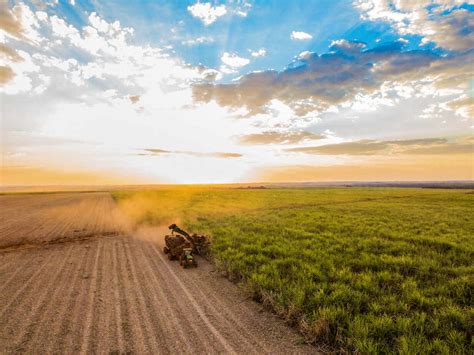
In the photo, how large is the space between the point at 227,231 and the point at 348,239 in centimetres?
694

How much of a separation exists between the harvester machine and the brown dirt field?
13.9 inches

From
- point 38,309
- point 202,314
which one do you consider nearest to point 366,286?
point 202,314

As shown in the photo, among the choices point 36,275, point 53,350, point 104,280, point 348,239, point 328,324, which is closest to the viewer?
point 53,350

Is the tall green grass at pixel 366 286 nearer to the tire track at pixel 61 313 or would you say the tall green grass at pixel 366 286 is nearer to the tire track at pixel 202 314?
the tire track at pixel 202 314

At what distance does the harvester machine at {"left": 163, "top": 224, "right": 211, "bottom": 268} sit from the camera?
9531mm

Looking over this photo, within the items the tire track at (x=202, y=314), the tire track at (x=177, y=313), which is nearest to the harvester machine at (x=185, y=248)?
the tire track at (x=202, y=314)

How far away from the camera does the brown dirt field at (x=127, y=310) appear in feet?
15.6

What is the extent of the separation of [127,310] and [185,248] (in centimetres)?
450

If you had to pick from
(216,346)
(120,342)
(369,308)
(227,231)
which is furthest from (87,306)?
(227,231)

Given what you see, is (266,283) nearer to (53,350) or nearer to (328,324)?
(328,324)

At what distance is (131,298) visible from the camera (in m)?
6.64

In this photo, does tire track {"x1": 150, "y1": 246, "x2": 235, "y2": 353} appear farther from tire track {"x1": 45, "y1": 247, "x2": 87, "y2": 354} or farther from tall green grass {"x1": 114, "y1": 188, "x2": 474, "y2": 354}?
tire track {"x1": 45, "y1": 247, "x2": 87, "y2": 354}

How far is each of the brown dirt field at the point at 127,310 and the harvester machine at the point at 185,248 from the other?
1.16 feet

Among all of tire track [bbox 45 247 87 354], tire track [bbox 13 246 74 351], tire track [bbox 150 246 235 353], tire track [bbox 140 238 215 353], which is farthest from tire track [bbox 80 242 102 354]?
tire track [bbox 150 246 235 353]
